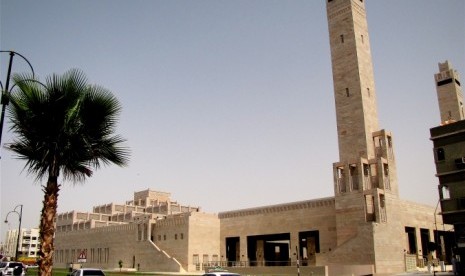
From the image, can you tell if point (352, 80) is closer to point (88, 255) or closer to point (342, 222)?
point (342, 222)

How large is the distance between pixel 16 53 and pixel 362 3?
45.6m

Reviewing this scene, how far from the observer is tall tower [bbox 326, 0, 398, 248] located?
43562mm

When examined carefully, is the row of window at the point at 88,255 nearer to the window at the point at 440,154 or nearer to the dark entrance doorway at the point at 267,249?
the dark entrance doorway at the point at 267,249

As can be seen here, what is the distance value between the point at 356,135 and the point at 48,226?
38.3 meters

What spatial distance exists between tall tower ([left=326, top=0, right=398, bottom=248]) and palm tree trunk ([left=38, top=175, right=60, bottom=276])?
3353 centimetres

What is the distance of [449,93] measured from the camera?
251 feet

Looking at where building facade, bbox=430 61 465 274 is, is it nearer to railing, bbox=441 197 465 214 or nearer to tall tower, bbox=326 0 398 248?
railing, bbox=441 197 465 214

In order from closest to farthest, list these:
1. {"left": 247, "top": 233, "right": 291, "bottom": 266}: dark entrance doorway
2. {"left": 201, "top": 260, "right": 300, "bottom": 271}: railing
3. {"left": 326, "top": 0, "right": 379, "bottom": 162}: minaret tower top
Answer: {"left": 326, "top": 0, "right": 379, "bottom": 162}: minaret tower top
{"left": 201, "top": 260, "right": 300, "bottom": 271}: railing
{"left": 247, "top": 233, "right": 291, "bottom": 266}: dark entrance doorway

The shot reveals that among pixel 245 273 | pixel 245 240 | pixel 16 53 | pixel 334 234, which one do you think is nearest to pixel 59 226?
pixel 245 240

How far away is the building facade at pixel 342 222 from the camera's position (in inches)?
1689

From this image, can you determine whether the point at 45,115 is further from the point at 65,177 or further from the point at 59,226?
the point at 59,226

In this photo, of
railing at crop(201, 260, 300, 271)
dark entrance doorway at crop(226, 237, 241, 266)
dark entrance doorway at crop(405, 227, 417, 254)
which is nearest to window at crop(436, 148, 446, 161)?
dark entrance doorway at crop(405, 227, 417, 254)

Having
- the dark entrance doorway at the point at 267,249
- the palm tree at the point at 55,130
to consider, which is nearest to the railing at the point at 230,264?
the dark entrance doorway at the point at 267,249

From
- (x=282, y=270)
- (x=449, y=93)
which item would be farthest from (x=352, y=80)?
(x=449, y=93)
